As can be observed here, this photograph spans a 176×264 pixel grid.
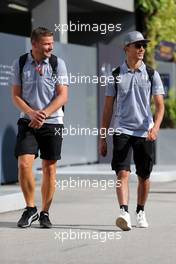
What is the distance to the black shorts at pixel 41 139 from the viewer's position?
29.3 feet

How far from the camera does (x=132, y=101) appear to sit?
29.1ft

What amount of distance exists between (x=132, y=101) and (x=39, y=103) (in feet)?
2.95

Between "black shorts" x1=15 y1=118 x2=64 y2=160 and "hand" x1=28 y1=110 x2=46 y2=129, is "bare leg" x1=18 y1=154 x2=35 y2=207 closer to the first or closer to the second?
"black shorts" x1=15 y1=118 x2=64 y2=160

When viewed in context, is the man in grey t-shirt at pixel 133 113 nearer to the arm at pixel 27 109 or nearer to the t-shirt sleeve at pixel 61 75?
the t-shirt sleeve at pixel 61 75

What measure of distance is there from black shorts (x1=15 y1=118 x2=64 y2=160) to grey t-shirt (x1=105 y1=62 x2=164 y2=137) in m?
0.60

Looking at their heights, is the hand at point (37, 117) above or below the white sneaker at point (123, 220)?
above

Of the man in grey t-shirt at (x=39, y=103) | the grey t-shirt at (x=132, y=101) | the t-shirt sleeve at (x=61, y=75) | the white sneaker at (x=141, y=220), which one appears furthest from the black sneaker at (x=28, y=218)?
the t-shirt sleeve at (x=61, y=75)

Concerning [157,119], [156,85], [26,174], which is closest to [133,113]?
[157,119]

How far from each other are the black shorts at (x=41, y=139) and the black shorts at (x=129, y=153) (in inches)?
22.4

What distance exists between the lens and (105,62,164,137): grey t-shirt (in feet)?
29.1

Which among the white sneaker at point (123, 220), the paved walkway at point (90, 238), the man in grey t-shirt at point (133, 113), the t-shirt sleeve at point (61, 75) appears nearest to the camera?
the paved walkway at point (90, 238)

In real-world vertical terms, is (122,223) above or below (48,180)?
below

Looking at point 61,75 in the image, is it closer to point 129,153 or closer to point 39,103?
point 39,103

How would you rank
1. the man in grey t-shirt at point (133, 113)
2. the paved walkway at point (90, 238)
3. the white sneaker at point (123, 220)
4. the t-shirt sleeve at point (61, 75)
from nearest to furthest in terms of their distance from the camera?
the paved walkway at point (90, 238), the white sneaker at point (123, 220), the man in grey t-shirt at point (133, 113), the t-shirt sleeve at point (61, 75)
